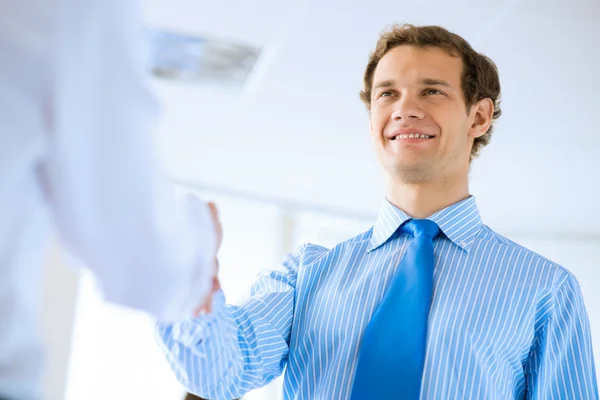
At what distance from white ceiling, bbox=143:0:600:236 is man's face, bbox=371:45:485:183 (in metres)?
2.03

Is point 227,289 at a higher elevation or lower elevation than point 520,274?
lower

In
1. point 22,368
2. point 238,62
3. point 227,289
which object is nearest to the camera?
point 22,368

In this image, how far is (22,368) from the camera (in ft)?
2.81

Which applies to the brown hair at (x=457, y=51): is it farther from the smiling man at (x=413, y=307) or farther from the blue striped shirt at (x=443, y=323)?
the blue striped shirt at (x=443, y=323)

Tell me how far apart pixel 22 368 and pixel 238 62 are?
4.02 metres

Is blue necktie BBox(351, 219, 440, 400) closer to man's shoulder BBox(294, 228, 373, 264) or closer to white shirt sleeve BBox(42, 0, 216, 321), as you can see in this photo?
man's shoulder BBox(294, 228, 373, 264)

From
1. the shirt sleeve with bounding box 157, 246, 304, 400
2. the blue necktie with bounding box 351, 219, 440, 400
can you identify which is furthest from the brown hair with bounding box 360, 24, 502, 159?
the shirt sleeve with bounding box 157, 246, 304, 400

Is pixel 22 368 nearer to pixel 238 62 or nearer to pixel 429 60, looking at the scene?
pixel 429 60

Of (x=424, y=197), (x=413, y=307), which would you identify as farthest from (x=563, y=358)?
(x=424, y=197)

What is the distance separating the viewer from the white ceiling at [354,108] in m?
4.14

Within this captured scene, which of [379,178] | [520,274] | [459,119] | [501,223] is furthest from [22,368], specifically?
[501,223]

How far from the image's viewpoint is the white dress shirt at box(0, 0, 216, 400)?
33.3 inches

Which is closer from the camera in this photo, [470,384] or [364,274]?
[470,384]

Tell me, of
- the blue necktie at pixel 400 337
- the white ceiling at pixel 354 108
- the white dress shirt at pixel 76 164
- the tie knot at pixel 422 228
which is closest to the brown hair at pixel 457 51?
the tie knot at pixel 422 228
